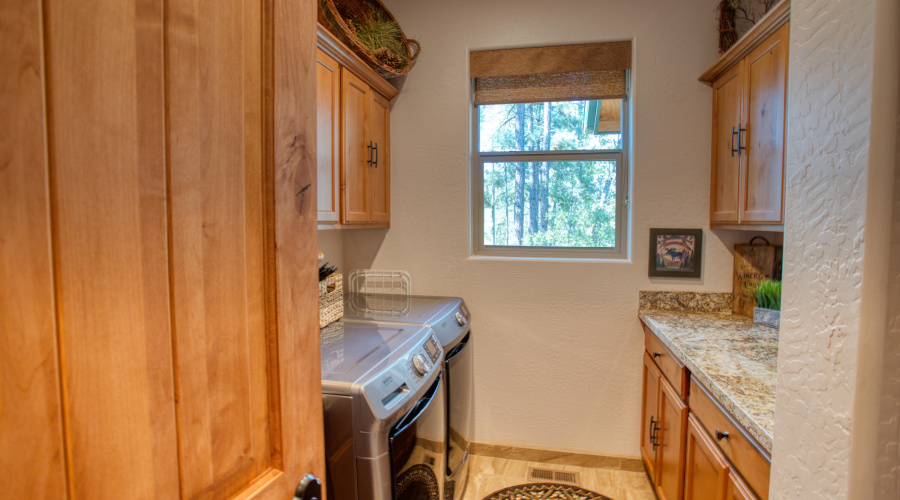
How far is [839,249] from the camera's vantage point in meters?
0.56

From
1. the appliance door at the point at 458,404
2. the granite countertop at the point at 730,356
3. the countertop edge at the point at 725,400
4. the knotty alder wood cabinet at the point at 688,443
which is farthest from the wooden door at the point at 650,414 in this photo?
the appliance door at the point at 458,404

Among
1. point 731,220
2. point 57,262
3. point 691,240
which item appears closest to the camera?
point 57,262

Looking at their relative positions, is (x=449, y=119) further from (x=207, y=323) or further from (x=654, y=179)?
(x=207, y=323)

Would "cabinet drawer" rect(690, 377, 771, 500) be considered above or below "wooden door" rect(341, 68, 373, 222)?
below

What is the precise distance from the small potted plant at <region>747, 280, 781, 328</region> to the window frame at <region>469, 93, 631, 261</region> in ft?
2.22

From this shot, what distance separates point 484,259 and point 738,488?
165 cm

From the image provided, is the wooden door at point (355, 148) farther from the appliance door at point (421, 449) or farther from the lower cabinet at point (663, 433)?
the lower cabinet at point (663, 433)

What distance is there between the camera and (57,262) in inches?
15.9

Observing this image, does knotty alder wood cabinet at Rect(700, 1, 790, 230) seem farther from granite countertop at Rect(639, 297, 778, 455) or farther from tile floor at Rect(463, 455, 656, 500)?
tile floor at Rect(463, 455, 656, 500)

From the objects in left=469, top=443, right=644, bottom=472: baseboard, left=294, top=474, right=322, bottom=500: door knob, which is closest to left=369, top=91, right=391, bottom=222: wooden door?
left=469, top=443, right=644, bottom=472: baseboard

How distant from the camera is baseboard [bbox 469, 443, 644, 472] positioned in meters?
2.56

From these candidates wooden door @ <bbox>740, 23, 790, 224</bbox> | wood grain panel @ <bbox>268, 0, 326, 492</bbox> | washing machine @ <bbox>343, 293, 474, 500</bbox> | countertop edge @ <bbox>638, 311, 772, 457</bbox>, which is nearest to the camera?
wood grain panel @ <bbox>268, 0, 326, 492</bbox>

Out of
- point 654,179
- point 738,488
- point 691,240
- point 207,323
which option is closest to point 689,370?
point 738,488

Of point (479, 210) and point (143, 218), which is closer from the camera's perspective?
point (143, 218)
